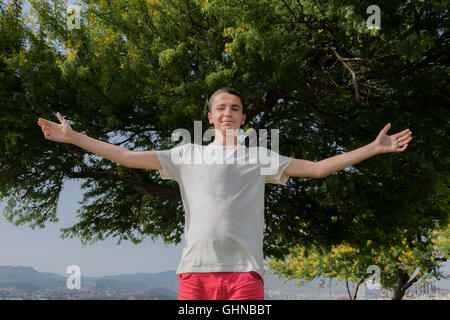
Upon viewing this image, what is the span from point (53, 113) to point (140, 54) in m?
2.03

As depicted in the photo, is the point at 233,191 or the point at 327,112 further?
the point at 327,112

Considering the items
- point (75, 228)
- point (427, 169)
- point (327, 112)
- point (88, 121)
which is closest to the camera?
point (427, 169)

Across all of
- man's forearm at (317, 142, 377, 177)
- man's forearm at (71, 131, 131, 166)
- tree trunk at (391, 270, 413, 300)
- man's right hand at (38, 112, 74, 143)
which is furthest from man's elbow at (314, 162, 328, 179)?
tree trunk at (391, 270, 413, 300)

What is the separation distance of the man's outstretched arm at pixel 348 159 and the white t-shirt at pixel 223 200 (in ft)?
0.26

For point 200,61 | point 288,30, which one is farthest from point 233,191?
point 200,61

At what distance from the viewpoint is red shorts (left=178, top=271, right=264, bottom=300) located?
200 centimetres

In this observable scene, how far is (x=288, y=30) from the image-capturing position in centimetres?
698

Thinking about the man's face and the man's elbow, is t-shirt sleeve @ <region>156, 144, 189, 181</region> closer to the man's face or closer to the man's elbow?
the man's face

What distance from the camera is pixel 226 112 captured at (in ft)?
7.88

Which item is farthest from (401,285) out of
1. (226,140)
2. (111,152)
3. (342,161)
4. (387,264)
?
(111,152)

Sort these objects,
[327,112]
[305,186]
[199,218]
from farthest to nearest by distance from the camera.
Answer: [305,186]
[327,112]
[199,218]

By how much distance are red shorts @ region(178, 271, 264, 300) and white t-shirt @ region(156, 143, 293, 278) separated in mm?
31

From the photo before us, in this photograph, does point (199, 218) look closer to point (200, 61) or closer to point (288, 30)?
point (288, 30)

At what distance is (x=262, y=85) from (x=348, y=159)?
19.1ft
